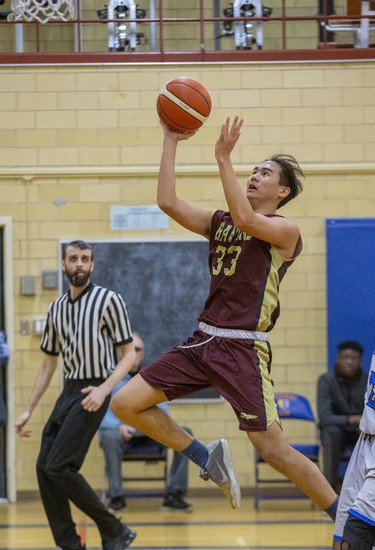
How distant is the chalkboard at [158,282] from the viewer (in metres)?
10.0

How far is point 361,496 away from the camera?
4781 mm

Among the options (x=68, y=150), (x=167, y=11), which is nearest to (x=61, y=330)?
(x=68, y=150)

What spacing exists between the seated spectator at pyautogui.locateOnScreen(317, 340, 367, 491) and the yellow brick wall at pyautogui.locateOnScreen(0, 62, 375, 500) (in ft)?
1.57

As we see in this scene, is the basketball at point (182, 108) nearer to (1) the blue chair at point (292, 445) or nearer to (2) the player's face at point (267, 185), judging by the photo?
(2) the player's face at point (267, 185)

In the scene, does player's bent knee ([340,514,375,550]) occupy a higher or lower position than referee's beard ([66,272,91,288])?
lower

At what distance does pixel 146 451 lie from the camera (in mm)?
9539

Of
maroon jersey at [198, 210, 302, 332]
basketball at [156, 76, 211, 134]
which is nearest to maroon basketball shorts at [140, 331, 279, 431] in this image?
maroon jersey at [198, 210, 302, 332]

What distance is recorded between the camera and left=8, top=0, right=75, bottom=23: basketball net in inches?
407

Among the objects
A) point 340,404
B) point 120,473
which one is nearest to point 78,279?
point 120,473

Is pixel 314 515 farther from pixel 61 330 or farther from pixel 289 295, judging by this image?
pixel 61 330

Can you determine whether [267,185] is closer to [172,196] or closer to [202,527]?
[172,196]

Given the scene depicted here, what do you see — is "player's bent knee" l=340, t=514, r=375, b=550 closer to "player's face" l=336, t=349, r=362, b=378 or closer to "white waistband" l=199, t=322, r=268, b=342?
"white waistband" l=199, t=322, r=268, b=342

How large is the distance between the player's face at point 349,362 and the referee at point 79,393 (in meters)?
3.08

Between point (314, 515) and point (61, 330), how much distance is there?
3.12 m
